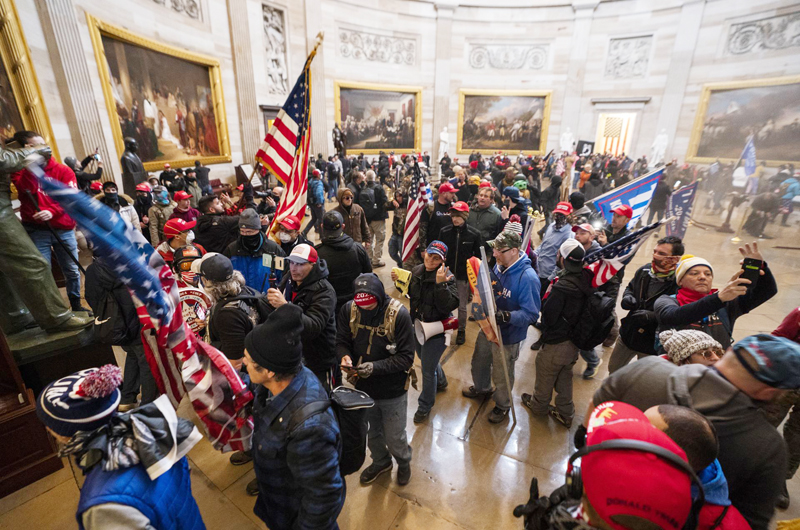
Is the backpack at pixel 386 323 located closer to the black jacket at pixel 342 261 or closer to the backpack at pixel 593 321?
the black jacket at pixel 342 261

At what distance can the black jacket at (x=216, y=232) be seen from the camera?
15.1 ft

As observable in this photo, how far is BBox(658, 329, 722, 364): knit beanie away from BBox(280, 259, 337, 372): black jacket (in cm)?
238

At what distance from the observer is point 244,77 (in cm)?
1439

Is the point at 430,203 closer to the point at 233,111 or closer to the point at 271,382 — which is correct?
the point at 271,382

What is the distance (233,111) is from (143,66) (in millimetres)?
4067

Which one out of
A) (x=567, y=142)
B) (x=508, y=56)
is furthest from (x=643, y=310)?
(x=508, y=56)

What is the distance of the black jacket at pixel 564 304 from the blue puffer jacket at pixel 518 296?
0.12 metres

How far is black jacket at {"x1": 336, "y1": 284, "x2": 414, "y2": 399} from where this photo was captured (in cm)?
264

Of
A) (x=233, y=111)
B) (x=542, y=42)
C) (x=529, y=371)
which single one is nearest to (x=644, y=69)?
(x=542, y=42)

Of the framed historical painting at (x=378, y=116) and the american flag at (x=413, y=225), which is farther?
the framed historical painting at (x=378, y=116)

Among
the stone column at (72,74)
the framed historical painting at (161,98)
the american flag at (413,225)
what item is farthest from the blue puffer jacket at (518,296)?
the framed historical painting at (161,98)

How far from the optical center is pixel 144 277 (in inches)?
63.5

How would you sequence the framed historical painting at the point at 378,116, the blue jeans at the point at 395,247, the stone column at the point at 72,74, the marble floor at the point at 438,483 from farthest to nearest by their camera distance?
the framed historical painting at the point at 378,116, the stone column at the point at 72,74, the blue jeans at the point at 395,247, the marble floor at the point at 438,483

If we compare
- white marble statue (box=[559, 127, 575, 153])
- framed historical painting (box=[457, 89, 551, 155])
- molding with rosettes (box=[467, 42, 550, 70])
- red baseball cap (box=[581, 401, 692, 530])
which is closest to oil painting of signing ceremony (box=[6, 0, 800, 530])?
red baseball cap (box=[581, 401, 692, 530])
